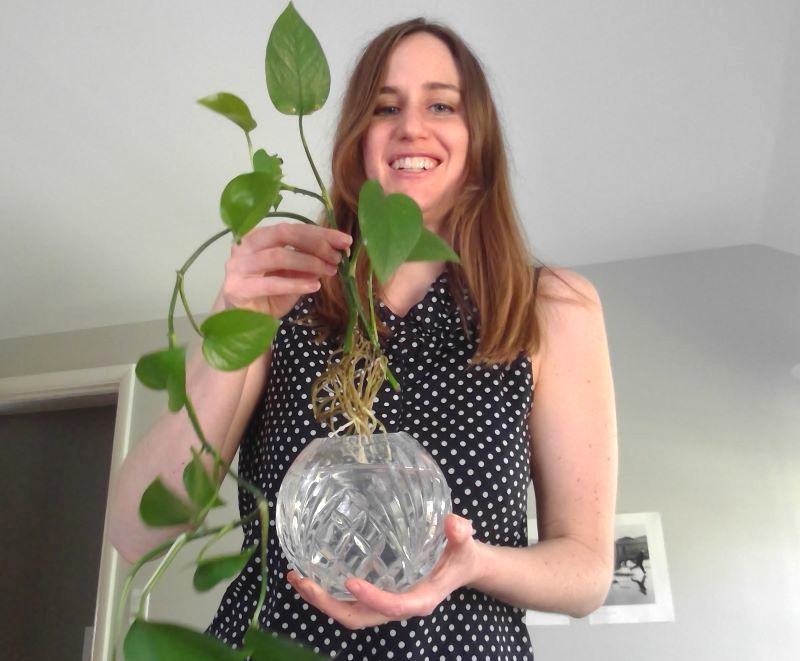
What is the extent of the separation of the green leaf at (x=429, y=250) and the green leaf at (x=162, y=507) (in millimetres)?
125

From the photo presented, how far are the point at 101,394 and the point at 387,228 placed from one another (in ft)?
7.74

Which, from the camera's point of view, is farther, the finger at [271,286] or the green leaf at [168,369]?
A: the finger at [271,286]

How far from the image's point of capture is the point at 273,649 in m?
0.25

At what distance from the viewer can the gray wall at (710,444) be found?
1752 mm

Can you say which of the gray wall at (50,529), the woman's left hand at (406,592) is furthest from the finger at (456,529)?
the gray wall at (50,529)

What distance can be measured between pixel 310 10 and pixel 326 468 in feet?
3.76

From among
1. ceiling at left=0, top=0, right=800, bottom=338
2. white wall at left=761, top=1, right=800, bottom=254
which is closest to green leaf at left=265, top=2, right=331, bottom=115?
ceiling at left=0, top=0, right=800, bottom=338

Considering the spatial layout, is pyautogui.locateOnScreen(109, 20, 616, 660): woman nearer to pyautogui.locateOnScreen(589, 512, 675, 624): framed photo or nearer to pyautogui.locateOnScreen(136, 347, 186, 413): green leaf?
pyautogui.locateOnScreen(136, 347, 186, 413): green leaf

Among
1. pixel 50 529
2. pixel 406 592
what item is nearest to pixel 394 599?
pixel 406 592

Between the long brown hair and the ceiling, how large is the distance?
696 mm

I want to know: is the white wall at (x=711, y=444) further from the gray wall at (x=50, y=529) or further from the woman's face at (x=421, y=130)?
the gray wall at (x=50, y=529)

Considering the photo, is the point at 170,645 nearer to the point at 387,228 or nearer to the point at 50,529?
the point at 387,228

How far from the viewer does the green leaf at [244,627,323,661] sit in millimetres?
251

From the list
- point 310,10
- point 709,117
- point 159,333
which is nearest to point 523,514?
point 310,10
